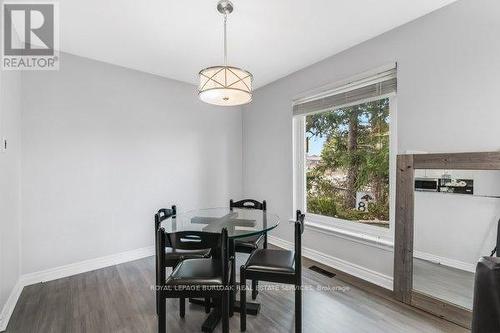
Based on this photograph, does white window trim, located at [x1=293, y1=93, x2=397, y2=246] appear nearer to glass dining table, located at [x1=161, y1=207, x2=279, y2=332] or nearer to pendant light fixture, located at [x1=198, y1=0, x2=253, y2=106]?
glass dining table, located at [x1=161, y1=207, x2=279, y2=332]

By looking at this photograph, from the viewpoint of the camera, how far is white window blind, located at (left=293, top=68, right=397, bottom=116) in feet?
8.14

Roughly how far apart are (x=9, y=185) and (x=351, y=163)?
328cm

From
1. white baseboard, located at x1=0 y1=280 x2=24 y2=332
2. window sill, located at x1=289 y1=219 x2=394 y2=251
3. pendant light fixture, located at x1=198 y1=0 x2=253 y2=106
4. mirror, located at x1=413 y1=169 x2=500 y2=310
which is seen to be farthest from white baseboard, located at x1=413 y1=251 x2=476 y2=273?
white baseboard, located at x1=0 y1=280 x2=24 y2=332

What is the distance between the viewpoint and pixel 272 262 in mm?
1878

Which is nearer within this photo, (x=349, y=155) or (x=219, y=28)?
(x=219, y=28)

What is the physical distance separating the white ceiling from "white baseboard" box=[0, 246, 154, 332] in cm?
236

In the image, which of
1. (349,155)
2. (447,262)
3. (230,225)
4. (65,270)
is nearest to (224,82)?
(230,225)

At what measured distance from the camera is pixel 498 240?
1.73 m

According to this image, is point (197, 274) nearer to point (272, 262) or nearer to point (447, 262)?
point (272, 262)

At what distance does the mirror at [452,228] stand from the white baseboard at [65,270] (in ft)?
10.1

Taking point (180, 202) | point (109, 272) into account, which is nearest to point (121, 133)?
point (180, 202)

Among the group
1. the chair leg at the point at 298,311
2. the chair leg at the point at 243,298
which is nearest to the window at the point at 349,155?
the chair leg at the point at 298,311
